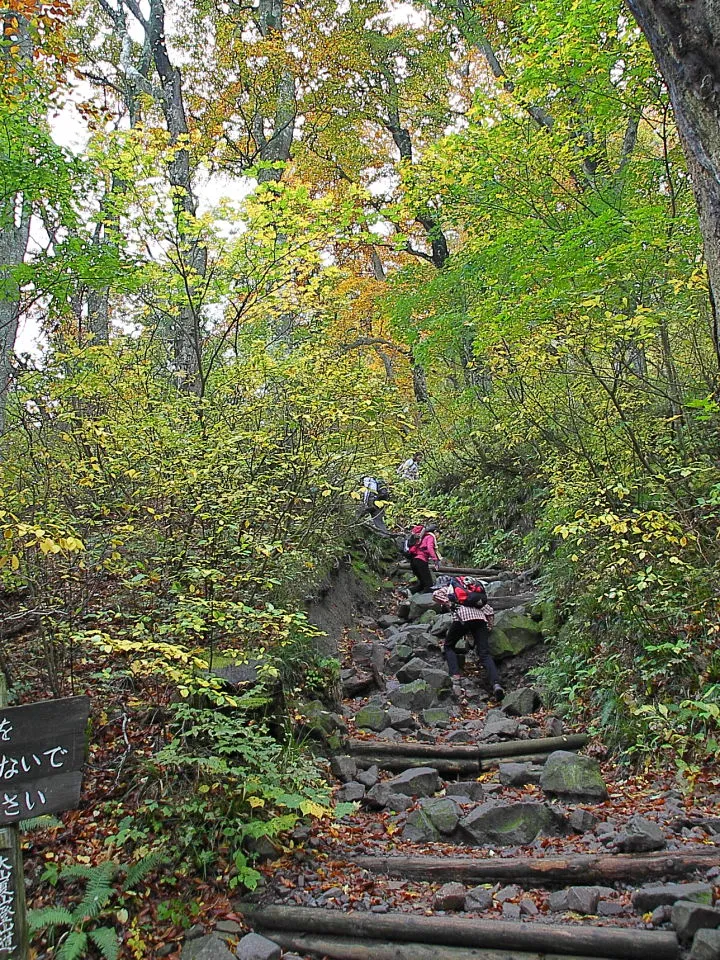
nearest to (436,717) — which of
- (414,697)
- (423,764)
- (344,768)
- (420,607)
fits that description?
(414,697)

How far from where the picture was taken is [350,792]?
5781 mm

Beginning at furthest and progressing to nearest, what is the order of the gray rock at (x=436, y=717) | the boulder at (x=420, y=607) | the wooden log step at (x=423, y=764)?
1. the boulder at (x=420, y=607)
2. the gray rock at (x=436, y=717)
3. the wooden log step at (x=423, y=764)

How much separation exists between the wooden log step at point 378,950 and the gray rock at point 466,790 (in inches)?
75.6

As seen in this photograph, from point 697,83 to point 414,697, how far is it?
22.3ft

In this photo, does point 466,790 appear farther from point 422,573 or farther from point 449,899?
point 422,573

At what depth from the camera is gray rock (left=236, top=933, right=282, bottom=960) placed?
3734 mm

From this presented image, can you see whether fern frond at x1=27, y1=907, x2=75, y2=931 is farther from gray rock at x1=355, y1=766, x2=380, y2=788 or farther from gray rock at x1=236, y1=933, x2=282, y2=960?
gray rock at x1=355, y1=766, x2=380, y2=788

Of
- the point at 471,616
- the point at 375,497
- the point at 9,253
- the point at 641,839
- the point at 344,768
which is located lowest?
the point at 641,839

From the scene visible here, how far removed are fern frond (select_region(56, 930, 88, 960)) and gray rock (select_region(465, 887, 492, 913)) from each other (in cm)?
231

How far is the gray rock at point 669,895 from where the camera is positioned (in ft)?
11.7

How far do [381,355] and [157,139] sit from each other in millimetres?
18383

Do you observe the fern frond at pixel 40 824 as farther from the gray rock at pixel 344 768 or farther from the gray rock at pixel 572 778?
the gray rock at pixel 572 778

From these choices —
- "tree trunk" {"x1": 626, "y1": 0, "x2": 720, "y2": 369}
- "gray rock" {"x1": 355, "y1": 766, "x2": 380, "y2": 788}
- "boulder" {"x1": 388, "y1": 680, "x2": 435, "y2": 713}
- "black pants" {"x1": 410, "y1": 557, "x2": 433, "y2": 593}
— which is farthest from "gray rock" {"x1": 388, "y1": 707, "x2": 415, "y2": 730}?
"tree trunk" {"x1": 626, "y1": 0, "x2": 720, "y2": 369}

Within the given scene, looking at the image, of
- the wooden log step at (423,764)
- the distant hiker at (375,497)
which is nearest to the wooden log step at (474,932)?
the wooden log step at (423,764)
